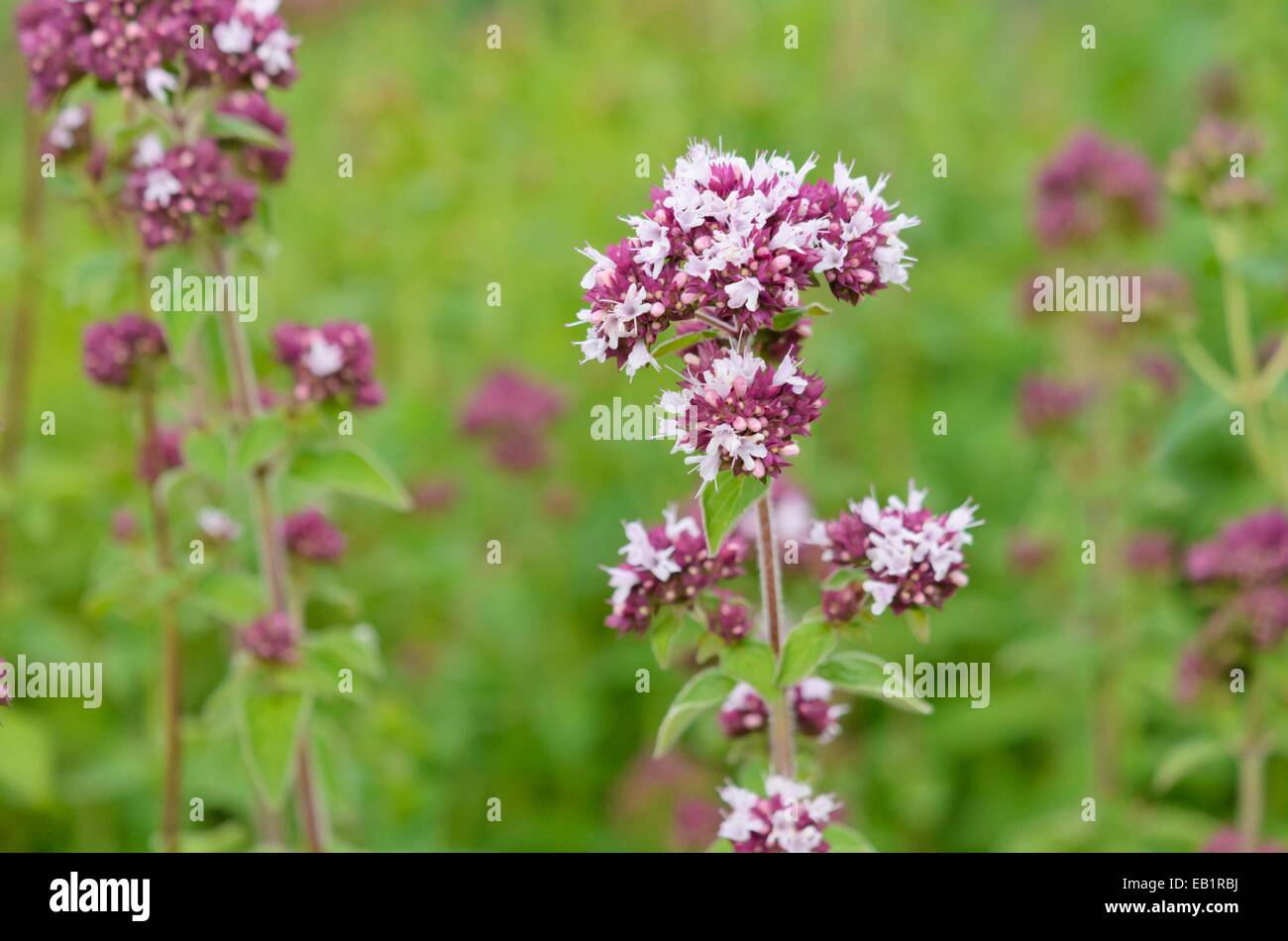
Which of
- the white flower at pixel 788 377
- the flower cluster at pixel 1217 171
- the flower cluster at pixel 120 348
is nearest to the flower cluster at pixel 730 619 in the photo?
the white flower at pixel 788 377

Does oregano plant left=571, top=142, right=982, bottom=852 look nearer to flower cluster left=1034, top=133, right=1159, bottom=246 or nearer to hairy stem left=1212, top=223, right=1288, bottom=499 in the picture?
hairy stem left=1212, top=223, right=1288, bottom=499

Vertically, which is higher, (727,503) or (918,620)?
(727,503)

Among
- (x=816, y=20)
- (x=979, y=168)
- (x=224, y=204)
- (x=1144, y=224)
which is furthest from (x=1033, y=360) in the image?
(x=224, y=204)

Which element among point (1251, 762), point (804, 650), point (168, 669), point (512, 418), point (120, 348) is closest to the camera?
point (804, 650)

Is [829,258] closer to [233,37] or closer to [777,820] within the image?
[777,820]

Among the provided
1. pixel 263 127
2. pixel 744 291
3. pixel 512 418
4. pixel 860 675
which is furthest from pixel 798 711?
pixel 512 418

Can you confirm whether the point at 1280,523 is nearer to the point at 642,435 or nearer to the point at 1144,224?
the point at 1144,224

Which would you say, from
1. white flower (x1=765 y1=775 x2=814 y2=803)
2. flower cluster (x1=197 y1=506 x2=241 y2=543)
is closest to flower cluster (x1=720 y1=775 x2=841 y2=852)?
white flower (x1=765 y1=775 x2=814 y2=803)
